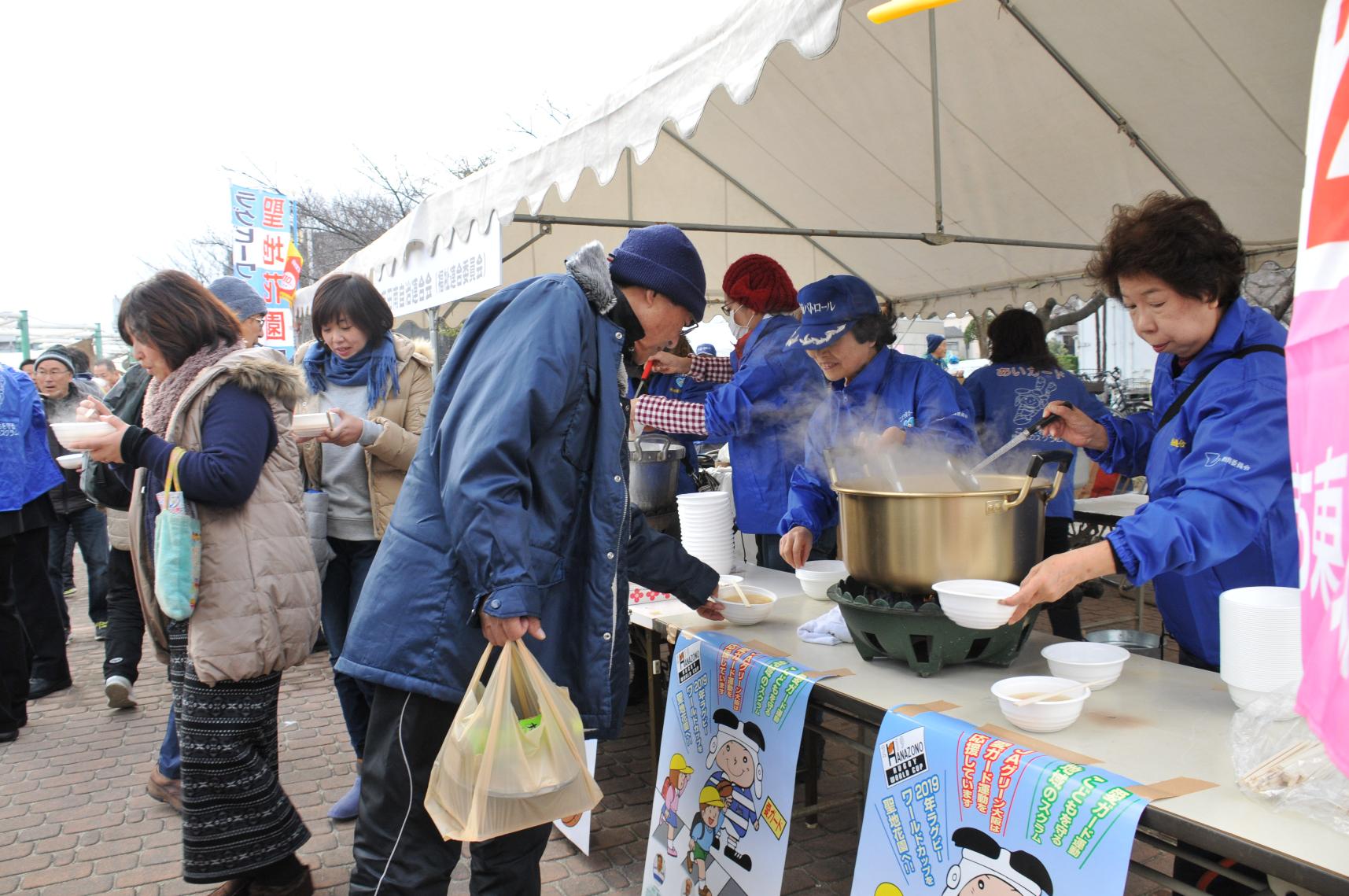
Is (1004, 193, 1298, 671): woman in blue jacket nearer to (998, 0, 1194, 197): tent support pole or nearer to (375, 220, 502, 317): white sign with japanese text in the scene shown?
(998, 0, 1194, 197): tent support pole

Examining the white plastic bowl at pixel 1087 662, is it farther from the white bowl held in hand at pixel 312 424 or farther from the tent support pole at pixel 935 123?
the tent support pole at pixel 935 123

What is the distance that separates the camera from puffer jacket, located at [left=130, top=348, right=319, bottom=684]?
2537 mm

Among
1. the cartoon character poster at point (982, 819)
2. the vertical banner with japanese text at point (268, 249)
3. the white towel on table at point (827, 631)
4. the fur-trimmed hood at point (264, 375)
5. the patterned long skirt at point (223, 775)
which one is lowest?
the patterned long skirt at point (223, 775)

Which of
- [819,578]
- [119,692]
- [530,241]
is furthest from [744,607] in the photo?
[119,692]

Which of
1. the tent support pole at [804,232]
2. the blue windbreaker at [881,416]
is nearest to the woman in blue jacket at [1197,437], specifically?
the blue windbreaker at [881,416]

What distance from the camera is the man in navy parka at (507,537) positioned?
178 cm

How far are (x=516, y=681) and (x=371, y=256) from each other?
215 inches

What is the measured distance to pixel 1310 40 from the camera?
371cm

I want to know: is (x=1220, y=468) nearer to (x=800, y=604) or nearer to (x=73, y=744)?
(x=800, y=604)

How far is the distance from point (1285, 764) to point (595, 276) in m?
1.58

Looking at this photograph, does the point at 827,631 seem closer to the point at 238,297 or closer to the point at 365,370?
the point at 365,370

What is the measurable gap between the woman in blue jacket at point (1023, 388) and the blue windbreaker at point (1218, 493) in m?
2.42

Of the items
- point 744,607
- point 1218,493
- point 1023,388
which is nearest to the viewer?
point 1218,493

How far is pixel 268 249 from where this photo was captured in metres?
12.9
